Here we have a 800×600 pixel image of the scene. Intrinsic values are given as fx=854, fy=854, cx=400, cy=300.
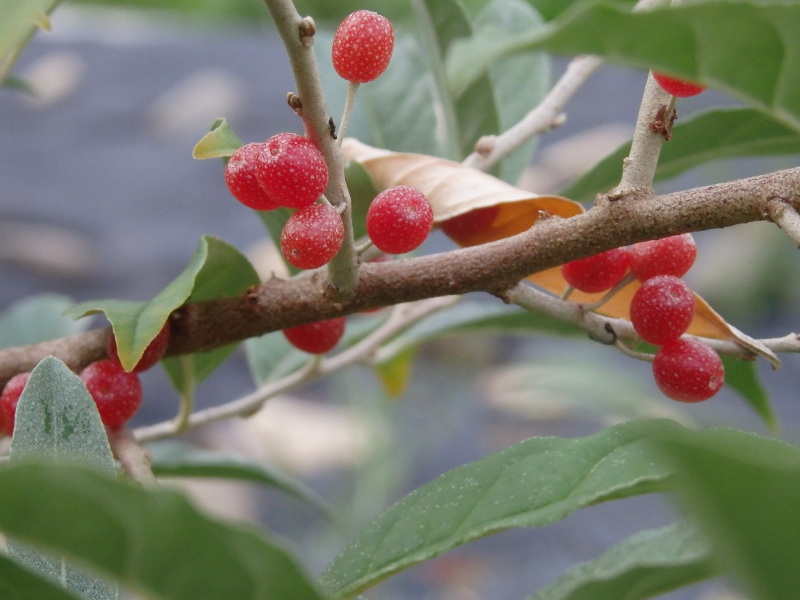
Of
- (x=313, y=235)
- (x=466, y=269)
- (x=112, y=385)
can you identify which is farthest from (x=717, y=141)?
(x=112, y=385)

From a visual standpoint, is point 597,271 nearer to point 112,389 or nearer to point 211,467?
point 112,389

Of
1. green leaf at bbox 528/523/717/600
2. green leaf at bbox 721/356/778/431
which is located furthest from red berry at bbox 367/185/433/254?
green leaf at bbox 721/356/778/431

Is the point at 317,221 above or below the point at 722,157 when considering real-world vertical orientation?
below

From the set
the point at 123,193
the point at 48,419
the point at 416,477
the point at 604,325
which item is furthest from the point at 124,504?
the point at 123,193

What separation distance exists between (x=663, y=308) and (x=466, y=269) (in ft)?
0.45

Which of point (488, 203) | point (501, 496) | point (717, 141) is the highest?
point (717, 141)

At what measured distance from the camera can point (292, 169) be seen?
48cm

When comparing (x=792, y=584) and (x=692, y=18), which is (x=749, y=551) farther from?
(x=692, y=18)

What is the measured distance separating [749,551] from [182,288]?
40 cm

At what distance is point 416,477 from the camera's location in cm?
334

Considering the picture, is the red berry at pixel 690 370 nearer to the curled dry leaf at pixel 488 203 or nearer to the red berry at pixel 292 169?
the curled dry leaf at pixel 488 203

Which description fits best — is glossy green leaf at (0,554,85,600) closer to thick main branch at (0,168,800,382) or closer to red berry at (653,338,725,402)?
thick main branch at (0,168,800,382)

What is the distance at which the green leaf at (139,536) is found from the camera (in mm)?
309

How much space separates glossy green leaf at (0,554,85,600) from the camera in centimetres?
39
